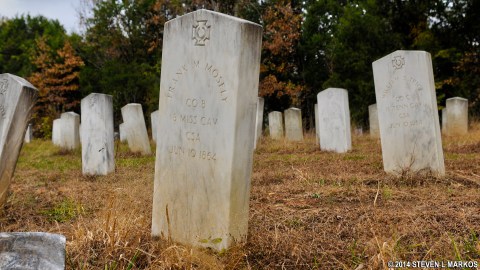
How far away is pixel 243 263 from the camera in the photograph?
302 cm

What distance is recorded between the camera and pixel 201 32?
11.0ft

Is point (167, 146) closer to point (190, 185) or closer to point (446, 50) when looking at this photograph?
point (190, 185)

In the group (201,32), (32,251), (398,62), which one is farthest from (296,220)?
(398,62)

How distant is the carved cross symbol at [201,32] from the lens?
331cm

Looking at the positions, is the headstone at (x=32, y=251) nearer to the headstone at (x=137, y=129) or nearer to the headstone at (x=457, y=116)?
the headstone at (x=137, y=129)

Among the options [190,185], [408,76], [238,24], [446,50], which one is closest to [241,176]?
[190,185]

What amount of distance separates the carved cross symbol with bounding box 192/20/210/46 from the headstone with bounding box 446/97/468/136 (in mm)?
12441

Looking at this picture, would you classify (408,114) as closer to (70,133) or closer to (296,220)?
(296,220)

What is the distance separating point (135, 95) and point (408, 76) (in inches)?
707

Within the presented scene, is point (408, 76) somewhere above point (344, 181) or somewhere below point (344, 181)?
above

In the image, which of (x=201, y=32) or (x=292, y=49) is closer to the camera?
(x=201, y=32)

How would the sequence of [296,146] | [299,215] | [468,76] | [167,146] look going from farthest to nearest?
[468,76] → [296,146] → [299,215] → [167,146]

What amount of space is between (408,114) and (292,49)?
55.1 ft

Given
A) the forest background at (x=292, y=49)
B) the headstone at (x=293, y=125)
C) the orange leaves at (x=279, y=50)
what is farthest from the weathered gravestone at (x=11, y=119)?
the orange leaves at (x=279, y=50)
